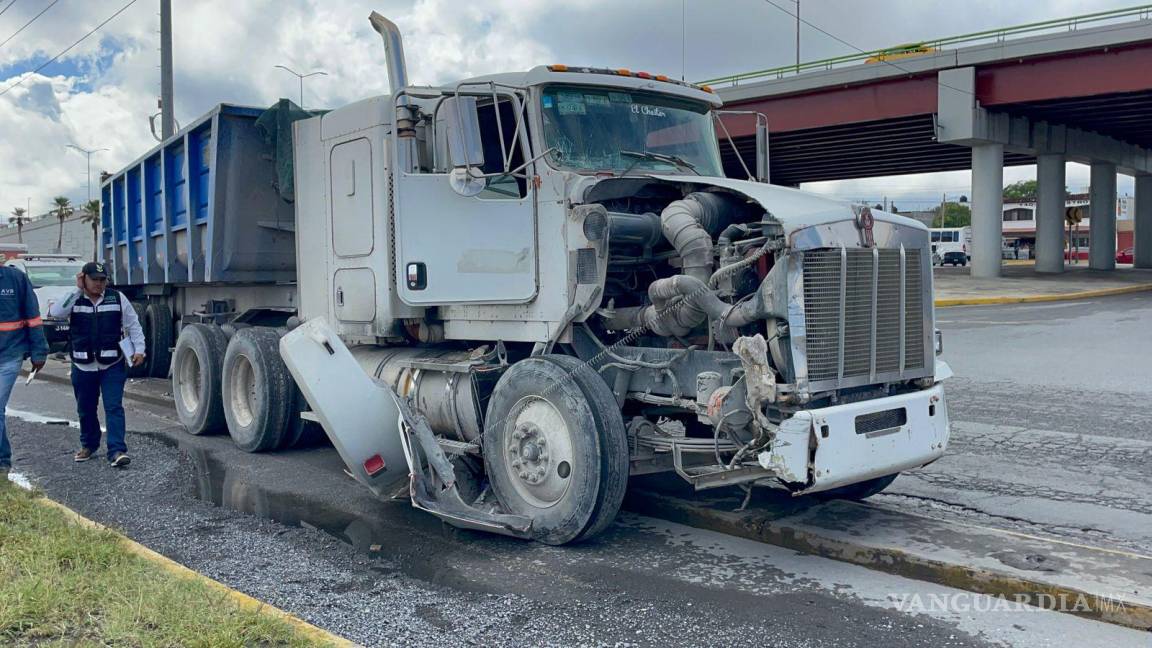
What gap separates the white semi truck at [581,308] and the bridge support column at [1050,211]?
31.3m

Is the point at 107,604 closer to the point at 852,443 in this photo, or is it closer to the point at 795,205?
the point at 852,443

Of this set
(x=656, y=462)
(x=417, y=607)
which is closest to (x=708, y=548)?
(x=656, y=462)

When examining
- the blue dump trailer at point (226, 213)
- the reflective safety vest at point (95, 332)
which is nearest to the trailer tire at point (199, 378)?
the blue dump trailer at point (226, 213)

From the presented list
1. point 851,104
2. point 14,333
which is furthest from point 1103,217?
point 14,333

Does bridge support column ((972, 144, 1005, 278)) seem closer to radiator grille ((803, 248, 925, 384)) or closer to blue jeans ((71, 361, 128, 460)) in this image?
radiator grille ((803, 248, 925, 384))

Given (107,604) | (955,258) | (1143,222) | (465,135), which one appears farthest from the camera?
(955,258)

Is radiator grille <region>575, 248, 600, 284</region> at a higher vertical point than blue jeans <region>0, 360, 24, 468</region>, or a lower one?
higher

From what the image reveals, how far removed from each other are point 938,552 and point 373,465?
3437 mm

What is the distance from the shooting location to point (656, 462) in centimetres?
584

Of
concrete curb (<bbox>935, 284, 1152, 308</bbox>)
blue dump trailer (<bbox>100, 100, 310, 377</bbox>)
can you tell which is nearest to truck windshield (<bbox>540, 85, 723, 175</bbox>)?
blue dump trailer (<bbox>100, 100, 310, 377</bbox>)

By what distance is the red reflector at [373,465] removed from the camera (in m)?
6.32

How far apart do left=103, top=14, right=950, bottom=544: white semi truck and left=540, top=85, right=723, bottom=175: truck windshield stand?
2cm

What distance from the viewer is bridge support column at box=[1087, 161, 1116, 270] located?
3953 cm

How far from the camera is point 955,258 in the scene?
57.0m
